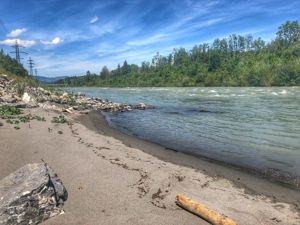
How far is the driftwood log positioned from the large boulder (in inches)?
116

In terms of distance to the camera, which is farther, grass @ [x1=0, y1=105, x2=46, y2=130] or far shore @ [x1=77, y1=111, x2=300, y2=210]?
grass @ [x1=0, y1=105, x2=46, y2=130]

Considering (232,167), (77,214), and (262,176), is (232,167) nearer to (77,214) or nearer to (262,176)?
(262,176)

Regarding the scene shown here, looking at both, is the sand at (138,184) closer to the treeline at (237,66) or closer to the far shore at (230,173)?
the far shore at (230,173)

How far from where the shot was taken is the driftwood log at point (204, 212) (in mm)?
6902

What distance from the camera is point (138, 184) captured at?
9633 mm

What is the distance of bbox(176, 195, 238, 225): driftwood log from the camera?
6902 mm

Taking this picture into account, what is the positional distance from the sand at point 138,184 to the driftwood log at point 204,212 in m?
0.16

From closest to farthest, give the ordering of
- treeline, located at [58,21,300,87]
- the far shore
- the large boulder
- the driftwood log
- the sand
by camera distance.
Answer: the large boulder → the driftwood log → the sand → the far shore → treeline, located at [58,21,300,87]

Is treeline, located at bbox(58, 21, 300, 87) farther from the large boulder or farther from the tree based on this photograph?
the large boulder

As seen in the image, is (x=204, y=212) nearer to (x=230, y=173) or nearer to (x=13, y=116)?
(x=230, y=173)

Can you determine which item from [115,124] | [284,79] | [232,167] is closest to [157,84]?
[284,79]

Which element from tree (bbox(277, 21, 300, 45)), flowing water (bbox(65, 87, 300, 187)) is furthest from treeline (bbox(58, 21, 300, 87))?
flowing water (bbox(65, 87, 300, 187))

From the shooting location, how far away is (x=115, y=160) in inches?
484

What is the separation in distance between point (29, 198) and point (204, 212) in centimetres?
390
